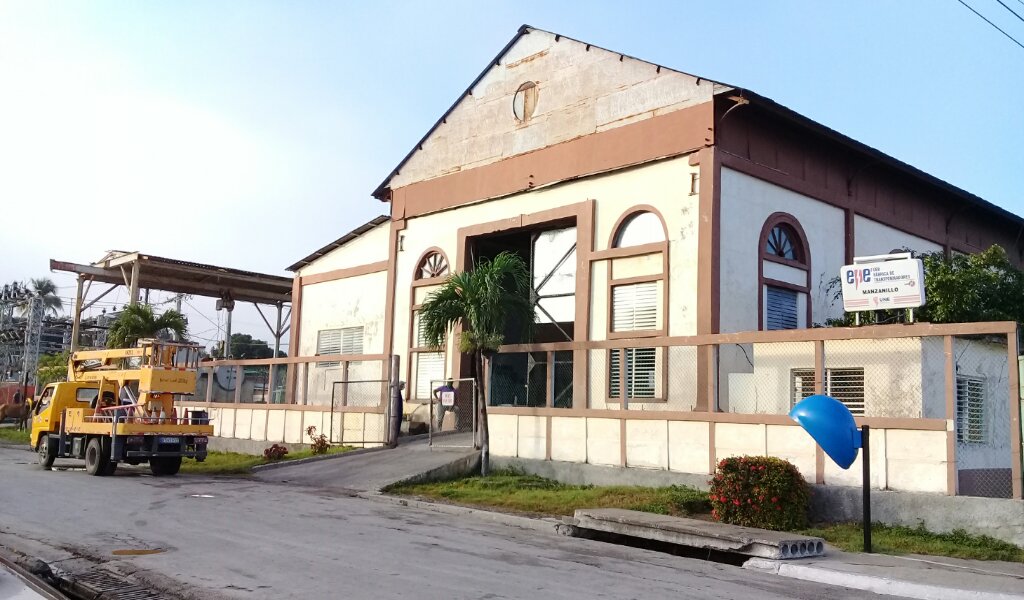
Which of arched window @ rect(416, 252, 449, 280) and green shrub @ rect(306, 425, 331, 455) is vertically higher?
arched window @ rect(416, 252, 449, 280)

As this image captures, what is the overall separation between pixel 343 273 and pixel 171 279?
13.1 metres

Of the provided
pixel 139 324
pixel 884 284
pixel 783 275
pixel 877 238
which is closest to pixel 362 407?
pixel 783 275

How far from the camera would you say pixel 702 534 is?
38.5ft

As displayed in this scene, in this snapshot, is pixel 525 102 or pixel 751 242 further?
pixel 525 102

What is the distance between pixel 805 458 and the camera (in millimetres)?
14430

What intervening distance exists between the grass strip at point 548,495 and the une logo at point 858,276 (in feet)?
14.7

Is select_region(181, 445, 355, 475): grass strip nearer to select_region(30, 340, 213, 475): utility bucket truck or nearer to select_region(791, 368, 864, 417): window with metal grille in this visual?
select_region(30, 340, 213, 475): utility bucket truck

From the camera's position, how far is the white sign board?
14625 millimetres

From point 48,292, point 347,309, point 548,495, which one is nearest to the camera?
point 548,495

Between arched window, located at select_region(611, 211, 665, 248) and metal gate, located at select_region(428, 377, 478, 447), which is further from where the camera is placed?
metal gate, located at select_region(428, 377, 478, 447)

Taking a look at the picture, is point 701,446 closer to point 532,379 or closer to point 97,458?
point 532,379

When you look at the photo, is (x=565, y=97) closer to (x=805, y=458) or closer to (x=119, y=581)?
(x=805, y=458)

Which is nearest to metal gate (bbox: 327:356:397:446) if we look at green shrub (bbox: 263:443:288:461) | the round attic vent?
green shrub (bbox: 263:443:288:461)

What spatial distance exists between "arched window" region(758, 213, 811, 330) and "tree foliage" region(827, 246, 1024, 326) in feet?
3.18
